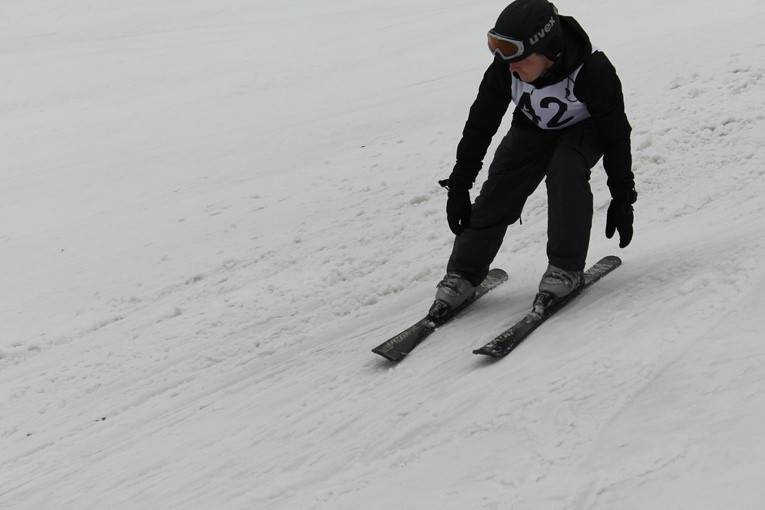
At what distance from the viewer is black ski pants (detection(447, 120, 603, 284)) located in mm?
4012

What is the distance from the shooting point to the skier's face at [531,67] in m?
3.69

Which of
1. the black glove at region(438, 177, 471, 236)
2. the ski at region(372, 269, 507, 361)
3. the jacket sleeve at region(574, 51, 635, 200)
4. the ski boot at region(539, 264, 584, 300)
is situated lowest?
the ski at region(372, 269, 507, 361)

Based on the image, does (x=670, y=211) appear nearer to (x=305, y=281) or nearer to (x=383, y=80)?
(x=305, y=281)

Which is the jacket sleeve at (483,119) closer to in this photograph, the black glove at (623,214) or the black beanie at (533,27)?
the black beanie at (533,27)

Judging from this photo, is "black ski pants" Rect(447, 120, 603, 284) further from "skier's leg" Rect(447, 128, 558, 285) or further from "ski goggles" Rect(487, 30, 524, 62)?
"ski goggles" Rect(487, 30, 524, 62)

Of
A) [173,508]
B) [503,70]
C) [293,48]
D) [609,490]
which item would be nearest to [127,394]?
[173,508]

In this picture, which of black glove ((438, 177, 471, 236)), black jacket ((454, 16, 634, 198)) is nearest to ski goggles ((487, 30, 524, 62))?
black jacket ((454, 16, 634, 198))

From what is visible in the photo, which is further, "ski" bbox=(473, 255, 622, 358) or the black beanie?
"ski" bbox=(473, 255, 622, 358)

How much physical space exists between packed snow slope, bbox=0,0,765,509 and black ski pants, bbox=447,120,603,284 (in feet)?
1.05

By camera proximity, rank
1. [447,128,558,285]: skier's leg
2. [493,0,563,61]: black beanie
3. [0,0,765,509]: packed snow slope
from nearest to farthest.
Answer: [0,0,765,509]: packed snow slope < [493,0,563,61]: black beanie < [447,128,558,285]: skier's leg

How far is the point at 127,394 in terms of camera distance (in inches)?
184

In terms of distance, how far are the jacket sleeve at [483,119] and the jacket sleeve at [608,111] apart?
1.42ft

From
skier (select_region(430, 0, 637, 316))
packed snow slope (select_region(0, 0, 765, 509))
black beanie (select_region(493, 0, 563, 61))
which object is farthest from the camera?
skier (select_region(430, 0, 637, 316))

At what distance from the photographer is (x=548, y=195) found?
4066 mm
